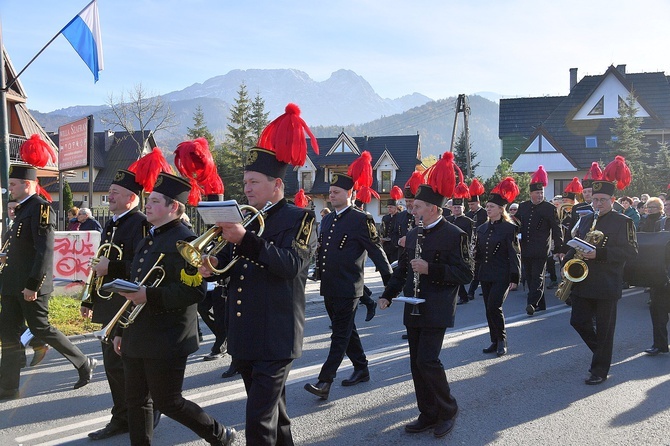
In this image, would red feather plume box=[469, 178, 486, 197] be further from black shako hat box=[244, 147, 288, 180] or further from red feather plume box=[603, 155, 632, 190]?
black shako hat box=[244, 147, 288, 180]

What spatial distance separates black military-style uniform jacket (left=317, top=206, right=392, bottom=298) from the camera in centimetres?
613

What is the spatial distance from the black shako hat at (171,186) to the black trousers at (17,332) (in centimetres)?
274

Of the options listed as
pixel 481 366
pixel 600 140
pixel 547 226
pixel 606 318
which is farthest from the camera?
pixel 600 140

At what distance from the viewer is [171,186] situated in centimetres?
409

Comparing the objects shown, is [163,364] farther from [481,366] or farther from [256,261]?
[481,366]

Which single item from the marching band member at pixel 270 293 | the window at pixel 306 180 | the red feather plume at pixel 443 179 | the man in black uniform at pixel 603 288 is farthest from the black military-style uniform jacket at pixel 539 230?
the window at pixel 306 180

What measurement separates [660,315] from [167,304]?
6610 millimetres

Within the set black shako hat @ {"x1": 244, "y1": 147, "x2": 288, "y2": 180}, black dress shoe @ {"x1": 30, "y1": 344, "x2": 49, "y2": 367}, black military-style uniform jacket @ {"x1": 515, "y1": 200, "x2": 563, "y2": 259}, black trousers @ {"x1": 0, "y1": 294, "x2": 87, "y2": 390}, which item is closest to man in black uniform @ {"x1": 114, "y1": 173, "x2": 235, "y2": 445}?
black shako hat @ {"x1": 244, "y1": 147, "x2": 288, "y2": 180}

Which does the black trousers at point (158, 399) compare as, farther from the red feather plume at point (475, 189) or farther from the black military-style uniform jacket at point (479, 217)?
the red feather plume at point (475, 189)

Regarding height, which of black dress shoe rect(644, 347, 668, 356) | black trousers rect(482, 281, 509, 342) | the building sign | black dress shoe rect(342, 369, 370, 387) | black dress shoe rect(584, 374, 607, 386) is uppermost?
the building sign

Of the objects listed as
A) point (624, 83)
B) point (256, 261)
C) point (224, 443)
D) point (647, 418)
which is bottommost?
point (647, 418)

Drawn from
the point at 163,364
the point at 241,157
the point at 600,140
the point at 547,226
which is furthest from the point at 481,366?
the point at 241,157

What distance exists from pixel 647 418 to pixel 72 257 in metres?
10.0

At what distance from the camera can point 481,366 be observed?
693 cm
